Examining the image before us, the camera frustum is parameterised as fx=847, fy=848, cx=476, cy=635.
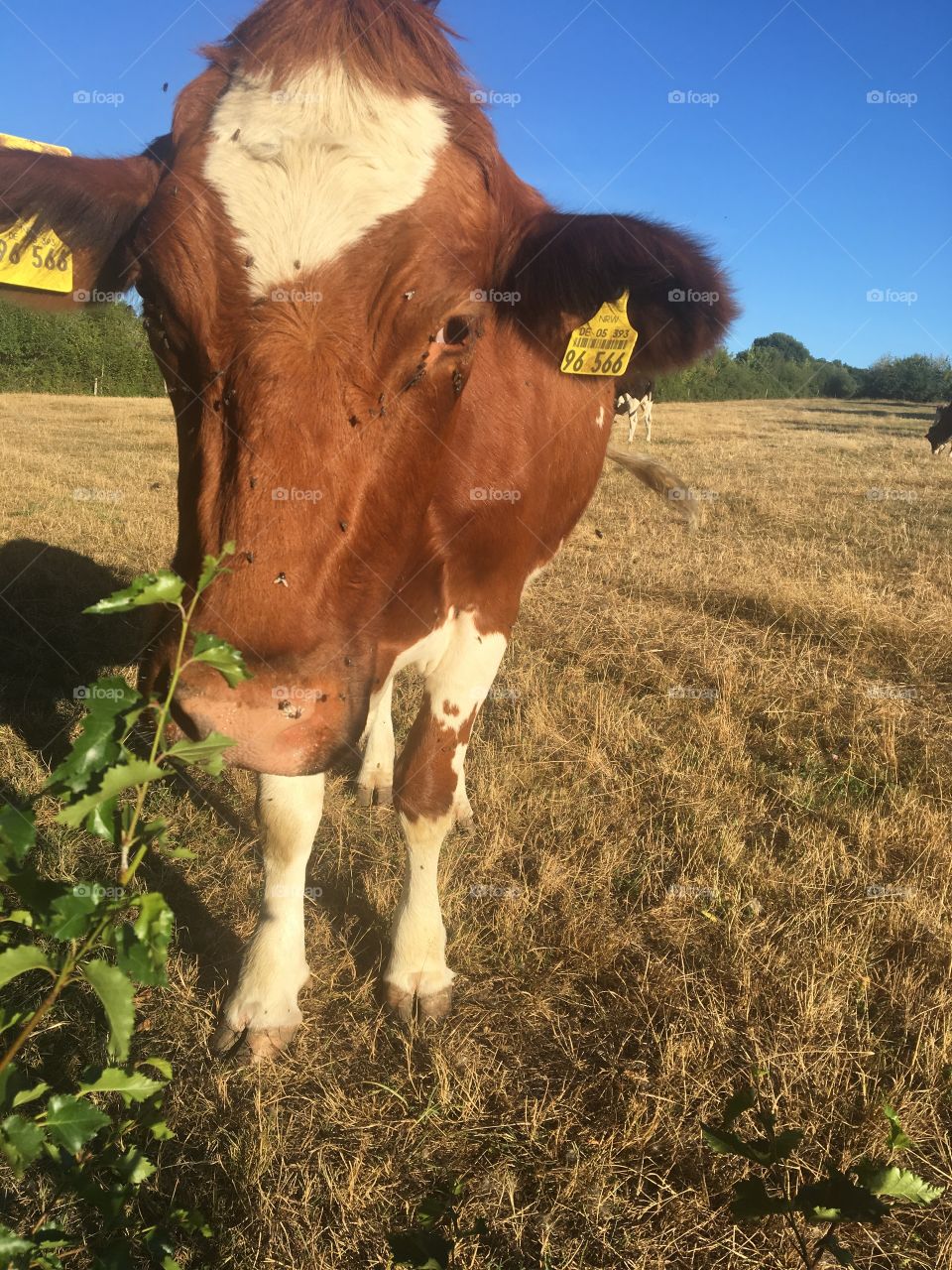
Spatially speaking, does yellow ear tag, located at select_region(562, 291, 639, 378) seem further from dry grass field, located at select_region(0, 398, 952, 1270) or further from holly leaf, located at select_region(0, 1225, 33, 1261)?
holly leaf, located at select_region(0, 1225, 33, 1261)

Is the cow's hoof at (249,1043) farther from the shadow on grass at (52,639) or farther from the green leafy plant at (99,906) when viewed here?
the shadow on grass at (52,639)

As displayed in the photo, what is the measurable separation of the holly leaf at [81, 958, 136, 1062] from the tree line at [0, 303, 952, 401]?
18469 mm

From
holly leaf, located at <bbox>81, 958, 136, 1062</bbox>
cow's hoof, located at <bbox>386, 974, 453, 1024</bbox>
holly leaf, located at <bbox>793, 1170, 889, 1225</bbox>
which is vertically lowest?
cow's hoof, located at <bbox>386, 974, 453, 1024</bbox>

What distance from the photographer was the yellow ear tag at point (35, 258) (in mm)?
2604

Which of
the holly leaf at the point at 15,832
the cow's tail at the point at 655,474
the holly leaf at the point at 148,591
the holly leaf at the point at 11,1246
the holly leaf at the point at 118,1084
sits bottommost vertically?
the holly leaf at the point at 11,1246

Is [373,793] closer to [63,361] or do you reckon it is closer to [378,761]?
[378,761]

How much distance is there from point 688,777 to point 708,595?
2.85 metres

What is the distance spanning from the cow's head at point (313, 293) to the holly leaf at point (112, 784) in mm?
576

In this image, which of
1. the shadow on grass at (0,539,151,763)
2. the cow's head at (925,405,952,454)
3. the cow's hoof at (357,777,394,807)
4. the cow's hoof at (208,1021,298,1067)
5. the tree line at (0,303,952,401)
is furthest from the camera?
the tree line at (0,303,952,401)

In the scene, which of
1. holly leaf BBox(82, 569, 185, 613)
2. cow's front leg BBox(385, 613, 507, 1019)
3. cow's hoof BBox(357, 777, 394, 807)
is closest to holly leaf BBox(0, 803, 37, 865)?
holly leaf BBox(82, 569, 185, 613)

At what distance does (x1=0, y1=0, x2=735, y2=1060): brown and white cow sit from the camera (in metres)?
1.90

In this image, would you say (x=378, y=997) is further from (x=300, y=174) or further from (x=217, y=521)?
(x=300, y=174)

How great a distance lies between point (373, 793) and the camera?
13.1 ft

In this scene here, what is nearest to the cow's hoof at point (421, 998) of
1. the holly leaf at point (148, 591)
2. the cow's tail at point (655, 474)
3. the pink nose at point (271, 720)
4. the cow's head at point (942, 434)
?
the pink nose at point (271, 720)
